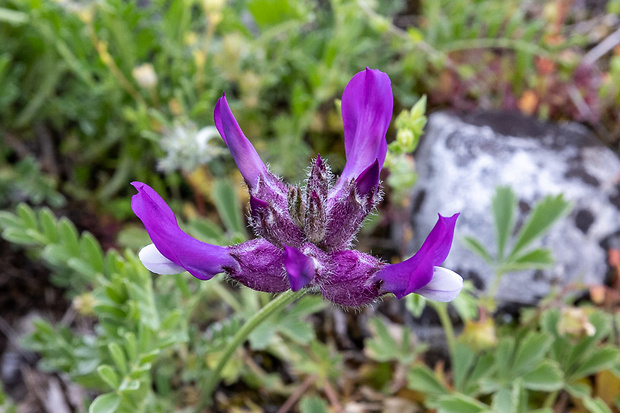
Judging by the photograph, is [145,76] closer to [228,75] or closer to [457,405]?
[228,75]

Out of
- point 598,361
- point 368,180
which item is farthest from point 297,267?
point 598,361

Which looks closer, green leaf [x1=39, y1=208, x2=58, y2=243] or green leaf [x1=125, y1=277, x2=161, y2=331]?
green leaf [x1=125, y1=277, x2=161, y2=331]

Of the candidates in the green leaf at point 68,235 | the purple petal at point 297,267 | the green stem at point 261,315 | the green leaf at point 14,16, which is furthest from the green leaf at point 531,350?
the green leaf at point 14,16

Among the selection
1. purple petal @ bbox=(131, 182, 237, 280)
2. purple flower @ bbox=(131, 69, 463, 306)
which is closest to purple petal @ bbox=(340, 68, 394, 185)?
purple flower @ bbox=(131, 69, 463, 306)

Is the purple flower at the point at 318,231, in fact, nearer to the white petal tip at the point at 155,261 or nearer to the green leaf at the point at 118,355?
the white petal tip at the point at 155,261

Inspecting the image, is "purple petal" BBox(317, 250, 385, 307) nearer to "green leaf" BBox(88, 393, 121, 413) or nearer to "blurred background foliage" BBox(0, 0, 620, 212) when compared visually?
"green leaf" BBox(88, 393, 121, 413)

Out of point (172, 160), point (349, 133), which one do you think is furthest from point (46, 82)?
point (349, 133)
